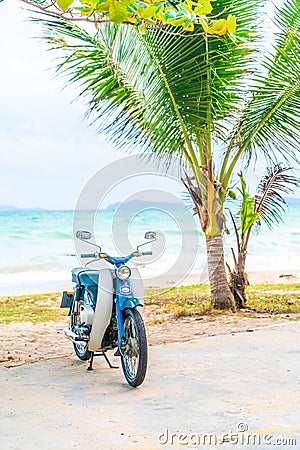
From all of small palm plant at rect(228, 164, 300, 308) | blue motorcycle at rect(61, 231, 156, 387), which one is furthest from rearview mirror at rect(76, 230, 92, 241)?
small palm plant at rect(228, 164, 300, 308)

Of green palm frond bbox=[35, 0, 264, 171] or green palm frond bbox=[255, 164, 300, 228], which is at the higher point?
green palm frond bbox=[35, 0, 264, 171]

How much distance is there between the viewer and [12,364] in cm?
503

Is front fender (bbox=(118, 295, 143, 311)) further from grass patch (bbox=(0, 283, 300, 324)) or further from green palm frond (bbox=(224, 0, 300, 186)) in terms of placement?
green palm frond (bbox=(224, 0, 300, 186))

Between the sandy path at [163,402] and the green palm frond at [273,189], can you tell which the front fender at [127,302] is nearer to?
the sandy path at [163,402]

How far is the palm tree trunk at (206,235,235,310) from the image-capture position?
757 cm

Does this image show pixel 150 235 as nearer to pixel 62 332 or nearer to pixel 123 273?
pixel 123 273

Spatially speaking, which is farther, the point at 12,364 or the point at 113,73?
the point at 113,73

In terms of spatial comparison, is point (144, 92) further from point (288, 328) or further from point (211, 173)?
point (288, 328)

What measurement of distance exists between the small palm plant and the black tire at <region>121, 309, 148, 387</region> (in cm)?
359

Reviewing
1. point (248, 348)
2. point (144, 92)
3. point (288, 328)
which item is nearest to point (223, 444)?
point (248, 348)

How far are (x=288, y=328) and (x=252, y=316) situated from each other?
1086mm

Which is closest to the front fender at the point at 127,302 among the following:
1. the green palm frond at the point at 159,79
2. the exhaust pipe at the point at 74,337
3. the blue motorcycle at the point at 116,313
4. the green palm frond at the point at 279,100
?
the blue motorcycle at the point at 116,313

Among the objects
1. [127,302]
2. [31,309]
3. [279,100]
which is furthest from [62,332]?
[279,100]

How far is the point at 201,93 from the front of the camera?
6895mm
